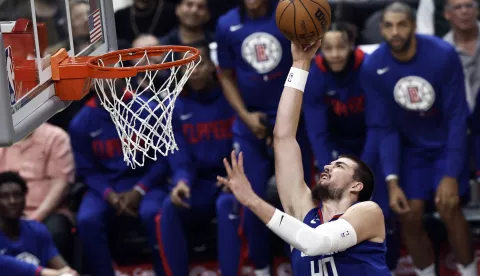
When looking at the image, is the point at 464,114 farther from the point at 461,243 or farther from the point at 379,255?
the point at 379,255

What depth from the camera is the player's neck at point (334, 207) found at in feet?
16.7

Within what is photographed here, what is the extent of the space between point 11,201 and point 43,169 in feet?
1.89

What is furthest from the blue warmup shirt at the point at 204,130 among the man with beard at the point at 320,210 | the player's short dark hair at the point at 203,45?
the man with beard at the point at 320,210

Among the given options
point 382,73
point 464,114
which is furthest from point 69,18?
point 464,114

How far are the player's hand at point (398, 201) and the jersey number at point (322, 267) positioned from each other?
2069mm

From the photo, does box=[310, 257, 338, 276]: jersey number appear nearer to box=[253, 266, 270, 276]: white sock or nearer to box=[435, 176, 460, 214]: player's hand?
box=[435, 176, 460, 214]: player's hand

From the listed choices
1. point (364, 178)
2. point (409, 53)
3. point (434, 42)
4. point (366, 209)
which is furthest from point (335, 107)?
point (366, 209)

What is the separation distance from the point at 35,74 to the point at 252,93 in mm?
2554

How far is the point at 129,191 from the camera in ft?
24.5

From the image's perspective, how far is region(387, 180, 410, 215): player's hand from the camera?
6887mm

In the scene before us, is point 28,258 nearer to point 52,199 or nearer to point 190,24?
point 52,199

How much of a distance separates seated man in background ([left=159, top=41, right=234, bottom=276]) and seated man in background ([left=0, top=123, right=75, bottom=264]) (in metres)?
0.79

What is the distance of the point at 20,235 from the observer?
23.0ft

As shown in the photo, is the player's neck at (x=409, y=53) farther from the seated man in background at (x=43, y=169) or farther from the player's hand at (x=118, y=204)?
the seated man in background at (x=43, y=169)
